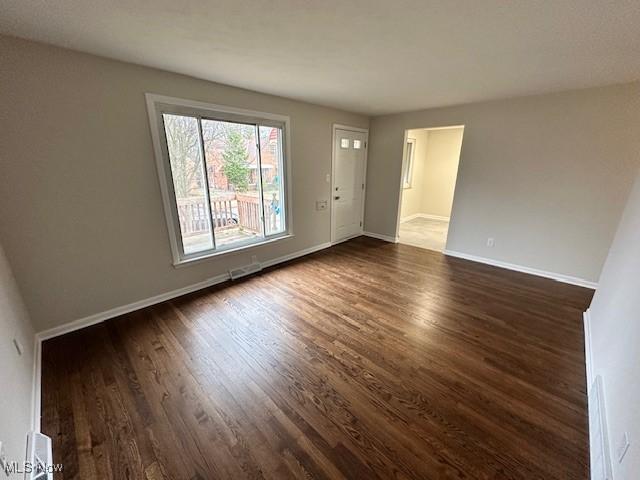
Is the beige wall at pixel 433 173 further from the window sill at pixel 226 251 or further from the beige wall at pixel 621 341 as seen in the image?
the beige wall at pixel 621 341

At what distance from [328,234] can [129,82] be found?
3431mm

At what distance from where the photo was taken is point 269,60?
2211 mm

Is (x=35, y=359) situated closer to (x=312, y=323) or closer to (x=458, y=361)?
(x=312, y=323)

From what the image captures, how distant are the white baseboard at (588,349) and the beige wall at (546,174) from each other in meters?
1.14

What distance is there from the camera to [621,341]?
4.76 ft

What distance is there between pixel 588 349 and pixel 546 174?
2.32 m

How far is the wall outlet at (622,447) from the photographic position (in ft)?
3.46

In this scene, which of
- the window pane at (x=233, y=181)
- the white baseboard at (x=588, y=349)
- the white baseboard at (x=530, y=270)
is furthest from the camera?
the white baseboard at (x=530, y=270)

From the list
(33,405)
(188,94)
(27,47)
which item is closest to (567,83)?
(188,94)

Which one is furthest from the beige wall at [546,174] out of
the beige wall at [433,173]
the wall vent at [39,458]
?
the wall vent at [39,458]

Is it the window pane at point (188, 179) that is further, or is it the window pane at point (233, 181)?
the window pane at point (233, 181)

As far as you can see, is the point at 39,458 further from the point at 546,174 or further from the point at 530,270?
the point at 546,174

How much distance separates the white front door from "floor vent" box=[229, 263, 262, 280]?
1769mm

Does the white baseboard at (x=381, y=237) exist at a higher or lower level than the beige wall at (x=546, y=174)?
lower
